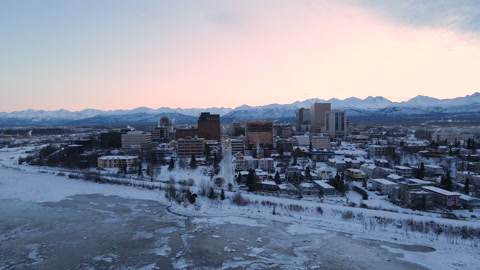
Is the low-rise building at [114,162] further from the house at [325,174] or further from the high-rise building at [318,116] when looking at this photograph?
the high-rise building at [318,116]

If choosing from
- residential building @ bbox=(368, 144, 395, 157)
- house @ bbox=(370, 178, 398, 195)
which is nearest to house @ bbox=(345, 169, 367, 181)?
house @ bbox=(370, 178, 398, 195)

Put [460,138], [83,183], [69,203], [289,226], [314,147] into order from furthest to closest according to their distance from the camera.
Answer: [460,138] → [314,147] → [83,183] → [69,203] → [289,226]

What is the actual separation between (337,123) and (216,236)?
3886cm

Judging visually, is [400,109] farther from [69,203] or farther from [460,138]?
[69,203]

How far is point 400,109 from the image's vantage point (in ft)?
406

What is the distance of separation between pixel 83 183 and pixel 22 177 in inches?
172

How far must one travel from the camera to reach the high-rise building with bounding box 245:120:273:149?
30438 mm

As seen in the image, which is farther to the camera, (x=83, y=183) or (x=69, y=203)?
(x=83, y=183)

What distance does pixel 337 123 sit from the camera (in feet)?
150

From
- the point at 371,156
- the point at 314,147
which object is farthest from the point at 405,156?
the point at 314,147

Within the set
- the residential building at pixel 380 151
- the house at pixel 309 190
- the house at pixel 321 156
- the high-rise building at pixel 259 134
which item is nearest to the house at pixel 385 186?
the house at pixel 309 190

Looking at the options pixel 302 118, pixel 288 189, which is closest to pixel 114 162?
pixel 288 189

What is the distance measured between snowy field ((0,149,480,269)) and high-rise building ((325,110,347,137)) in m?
32.7

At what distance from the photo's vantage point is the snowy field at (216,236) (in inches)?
301
